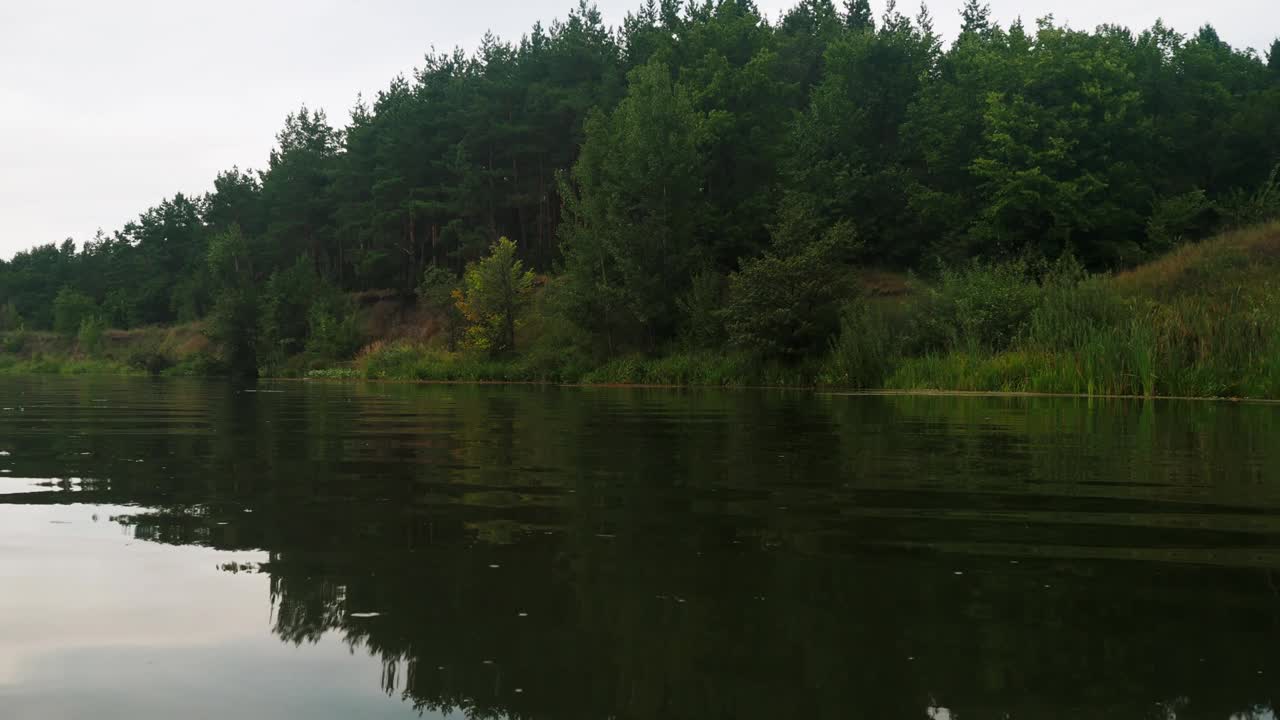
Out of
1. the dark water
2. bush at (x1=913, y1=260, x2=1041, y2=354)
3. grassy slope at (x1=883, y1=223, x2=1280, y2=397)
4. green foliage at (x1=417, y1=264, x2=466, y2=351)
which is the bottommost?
the dark water

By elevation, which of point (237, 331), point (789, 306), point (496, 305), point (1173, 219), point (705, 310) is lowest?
point (789, 306)

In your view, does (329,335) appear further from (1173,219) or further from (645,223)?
(1173,219)

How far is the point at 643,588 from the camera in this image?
412 cm

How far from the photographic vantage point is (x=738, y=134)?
51.9 m

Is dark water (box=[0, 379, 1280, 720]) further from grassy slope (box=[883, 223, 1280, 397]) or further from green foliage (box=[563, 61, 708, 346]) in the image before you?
green foliage (box=[563, 61, 708, 346])

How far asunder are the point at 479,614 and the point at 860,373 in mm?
28813

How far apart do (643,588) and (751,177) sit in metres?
50.5

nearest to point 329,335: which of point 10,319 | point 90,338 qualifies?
point 90,338

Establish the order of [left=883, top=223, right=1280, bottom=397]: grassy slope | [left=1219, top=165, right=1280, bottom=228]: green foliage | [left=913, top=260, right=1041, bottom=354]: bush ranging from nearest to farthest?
[left=883, top=223, right=1280, bottom=397]: grassy slope < [left=913, top=260, right=1041, bottom=354]: bush < [left=1219, top=165, right=1280, bottom=228]: green foliage

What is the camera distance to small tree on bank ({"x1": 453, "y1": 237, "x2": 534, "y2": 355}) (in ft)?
175

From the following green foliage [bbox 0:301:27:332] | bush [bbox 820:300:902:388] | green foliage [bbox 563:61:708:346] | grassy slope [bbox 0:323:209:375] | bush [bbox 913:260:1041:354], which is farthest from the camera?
green foliage [bbox 0:301:27:332]

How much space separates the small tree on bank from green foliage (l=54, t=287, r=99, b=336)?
6473cm

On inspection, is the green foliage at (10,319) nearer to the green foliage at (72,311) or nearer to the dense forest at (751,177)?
the green foliage at (72,311)

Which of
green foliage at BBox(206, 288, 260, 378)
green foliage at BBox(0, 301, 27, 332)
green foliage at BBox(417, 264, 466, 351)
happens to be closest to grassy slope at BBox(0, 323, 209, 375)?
green foliage at BBox(206, 288, 260, 378)
